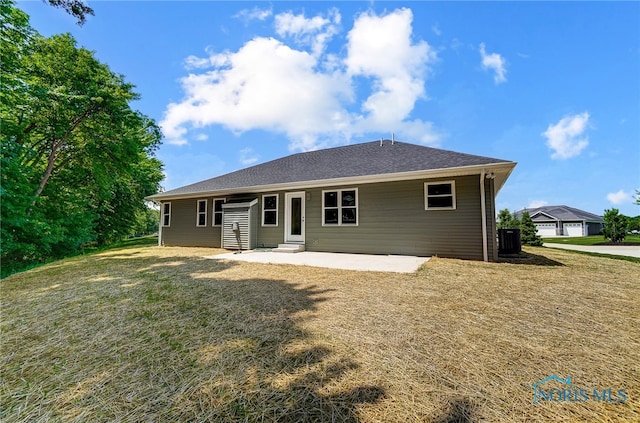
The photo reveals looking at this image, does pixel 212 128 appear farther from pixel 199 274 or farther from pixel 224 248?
pixel 199 274

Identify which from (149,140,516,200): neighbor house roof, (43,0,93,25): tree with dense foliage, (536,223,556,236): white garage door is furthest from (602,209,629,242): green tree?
(43,0,93,25): tree with dense foliage

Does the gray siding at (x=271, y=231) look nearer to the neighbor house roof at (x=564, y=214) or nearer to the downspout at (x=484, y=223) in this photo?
the downspout at (x=484, y=223)

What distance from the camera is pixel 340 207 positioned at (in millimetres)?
9148

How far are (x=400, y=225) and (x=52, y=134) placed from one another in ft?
47.1

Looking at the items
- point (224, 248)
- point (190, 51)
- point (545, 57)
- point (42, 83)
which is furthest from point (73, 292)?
point (545, 57)

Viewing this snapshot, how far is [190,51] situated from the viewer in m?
9.64

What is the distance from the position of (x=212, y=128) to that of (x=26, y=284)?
40.7 feet

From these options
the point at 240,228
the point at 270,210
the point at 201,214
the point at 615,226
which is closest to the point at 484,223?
the point at 270,210

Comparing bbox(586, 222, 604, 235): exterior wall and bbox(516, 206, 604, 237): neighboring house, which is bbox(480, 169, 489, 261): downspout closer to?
bbox(516, 206, 604, 237): neighboring house

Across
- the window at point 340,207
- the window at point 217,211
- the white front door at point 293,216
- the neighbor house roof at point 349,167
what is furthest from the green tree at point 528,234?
the window at point 217,211

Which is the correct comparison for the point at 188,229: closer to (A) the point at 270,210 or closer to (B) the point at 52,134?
(A) the point at 270,210

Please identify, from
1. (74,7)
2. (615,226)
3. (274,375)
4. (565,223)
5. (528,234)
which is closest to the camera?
(274,375)

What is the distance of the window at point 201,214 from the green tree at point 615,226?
90.3ft

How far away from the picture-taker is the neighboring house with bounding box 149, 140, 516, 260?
7.23 meters
